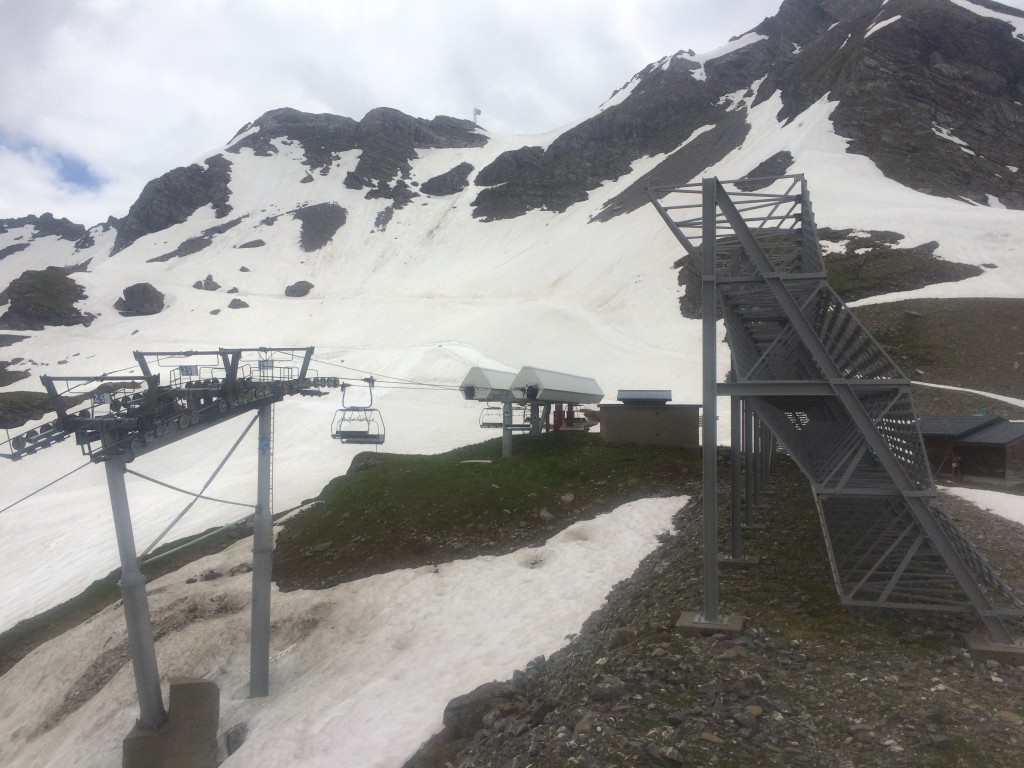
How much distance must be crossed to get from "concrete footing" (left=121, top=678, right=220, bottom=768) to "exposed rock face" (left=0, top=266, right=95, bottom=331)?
90714mm

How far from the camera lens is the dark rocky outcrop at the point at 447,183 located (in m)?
141

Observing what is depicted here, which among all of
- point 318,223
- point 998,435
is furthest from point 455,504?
point 318,223

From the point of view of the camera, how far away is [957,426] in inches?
1040

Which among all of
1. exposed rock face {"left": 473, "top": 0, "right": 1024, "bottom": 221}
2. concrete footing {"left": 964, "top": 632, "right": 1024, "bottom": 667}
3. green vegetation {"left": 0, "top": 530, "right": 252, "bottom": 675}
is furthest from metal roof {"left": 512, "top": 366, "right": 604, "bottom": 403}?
exposed rock face {"left": 473, "top": 0, "right": 1024, "bottom": 221}

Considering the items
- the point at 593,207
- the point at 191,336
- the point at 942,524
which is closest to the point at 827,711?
the point at 942,524

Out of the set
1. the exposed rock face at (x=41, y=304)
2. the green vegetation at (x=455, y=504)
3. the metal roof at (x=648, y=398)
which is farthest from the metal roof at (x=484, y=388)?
the exposed rock face at (x=41, y=304)

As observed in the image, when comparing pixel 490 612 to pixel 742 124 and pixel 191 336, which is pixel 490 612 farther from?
pixel 742 124

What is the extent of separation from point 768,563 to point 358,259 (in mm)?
114126

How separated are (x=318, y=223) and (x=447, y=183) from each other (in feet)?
91.0

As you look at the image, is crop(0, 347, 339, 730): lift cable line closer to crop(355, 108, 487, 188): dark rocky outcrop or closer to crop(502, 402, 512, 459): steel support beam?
crop(502, 402, 512, 459): steel support beam

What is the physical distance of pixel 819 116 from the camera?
3548 inches

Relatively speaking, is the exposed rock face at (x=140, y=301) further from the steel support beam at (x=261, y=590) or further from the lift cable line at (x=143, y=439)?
the lift cable line at (x=143, y=439)

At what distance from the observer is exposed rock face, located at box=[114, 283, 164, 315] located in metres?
96.2

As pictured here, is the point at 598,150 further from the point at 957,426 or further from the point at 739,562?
the point at 739,562
